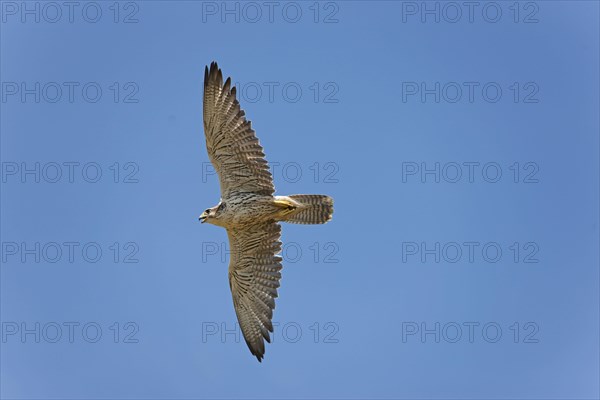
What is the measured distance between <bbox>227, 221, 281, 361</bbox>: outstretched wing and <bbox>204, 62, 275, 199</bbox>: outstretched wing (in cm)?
83

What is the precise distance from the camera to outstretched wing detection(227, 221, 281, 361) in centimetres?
1431

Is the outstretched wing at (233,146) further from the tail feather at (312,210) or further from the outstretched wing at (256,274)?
the outstretched wing at (256,274)

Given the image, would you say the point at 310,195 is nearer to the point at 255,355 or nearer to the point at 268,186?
the point at 268,186

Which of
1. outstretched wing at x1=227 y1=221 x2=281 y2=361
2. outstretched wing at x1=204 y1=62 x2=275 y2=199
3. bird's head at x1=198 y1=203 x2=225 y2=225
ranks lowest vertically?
outstretched wing at x1=227 y1=221 x2=281 y2=361

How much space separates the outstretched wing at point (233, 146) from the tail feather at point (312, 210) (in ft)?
1.90

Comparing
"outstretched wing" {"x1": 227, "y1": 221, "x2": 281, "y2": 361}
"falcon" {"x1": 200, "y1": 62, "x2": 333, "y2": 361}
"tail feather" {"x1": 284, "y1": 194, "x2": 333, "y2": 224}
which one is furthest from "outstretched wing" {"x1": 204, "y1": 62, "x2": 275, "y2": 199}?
"outstretched wing" {"x1": 227, "y1": 221, "x2": 281, "y2": 361}

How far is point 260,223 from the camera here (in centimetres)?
1412

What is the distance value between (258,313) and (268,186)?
2231 millimetres

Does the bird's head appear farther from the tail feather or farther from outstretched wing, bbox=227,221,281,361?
the tail feather

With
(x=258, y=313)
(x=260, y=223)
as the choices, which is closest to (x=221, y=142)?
(x=260, y=223)

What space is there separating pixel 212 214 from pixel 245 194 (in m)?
0.59

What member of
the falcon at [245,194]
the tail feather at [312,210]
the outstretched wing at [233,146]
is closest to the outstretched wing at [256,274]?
the falcon at [245,194]

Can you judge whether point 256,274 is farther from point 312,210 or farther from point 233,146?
point 233,146

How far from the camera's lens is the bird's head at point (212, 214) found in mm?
13508
